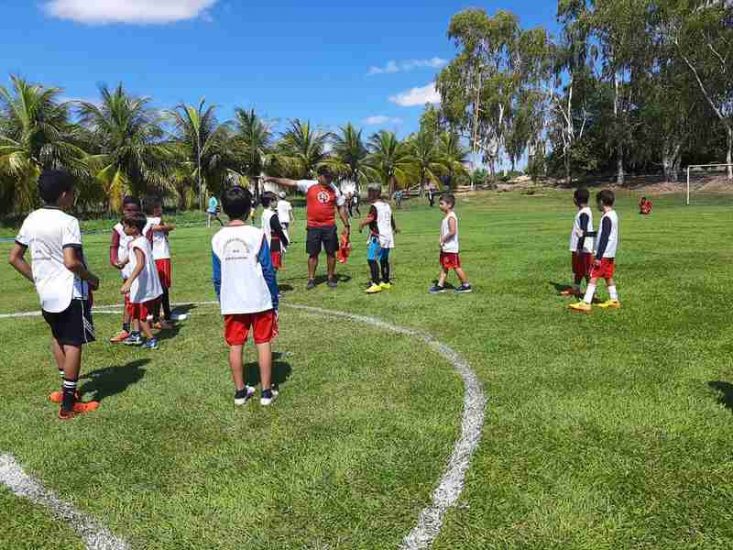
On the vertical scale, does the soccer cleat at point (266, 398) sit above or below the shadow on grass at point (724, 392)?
above

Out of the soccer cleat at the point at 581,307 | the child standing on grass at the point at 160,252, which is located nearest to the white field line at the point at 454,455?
the soccer cleat at the point at 581,307

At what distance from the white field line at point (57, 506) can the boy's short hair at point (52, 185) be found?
189 centimetres

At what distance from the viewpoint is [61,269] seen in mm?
4262

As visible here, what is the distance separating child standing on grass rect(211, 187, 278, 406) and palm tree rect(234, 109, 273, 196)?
39.6m

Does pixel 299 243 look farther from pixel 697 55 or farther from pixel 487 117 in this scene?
pixel 487 117

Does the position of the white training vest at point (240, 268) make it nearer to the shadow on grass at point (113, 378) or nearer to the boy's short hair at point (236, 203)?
the boy's short hair at point (236, 203)

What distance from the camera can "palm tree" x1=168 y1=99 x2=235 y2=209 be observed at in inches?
1538

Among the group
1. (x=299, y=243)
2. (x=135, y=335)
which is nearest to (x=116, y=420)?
(x=135, y=335)

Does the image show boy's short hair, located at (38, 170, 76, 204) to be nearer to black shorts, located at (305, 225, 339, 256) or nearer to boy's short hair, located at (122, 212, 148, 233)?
boy's short hair, located at (122, 212, 148, 233)

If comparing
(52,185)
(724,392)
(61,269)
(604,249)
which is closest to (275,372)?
(61,269)

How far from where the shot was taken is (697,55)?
3706 cm

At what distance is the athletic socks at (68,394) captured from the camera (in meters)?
4.35

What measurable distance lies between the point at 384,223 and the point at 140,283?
412 centimetres

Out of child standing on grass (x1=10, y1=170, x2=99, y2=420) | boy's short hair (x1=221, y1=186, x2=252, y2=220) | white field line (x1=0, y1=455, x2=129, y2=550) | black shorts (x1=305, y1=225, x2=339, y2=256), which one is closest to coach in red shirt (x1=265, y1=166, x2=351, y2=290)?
black shorts (x1=305, y1=225, x2=339, y2=256)
